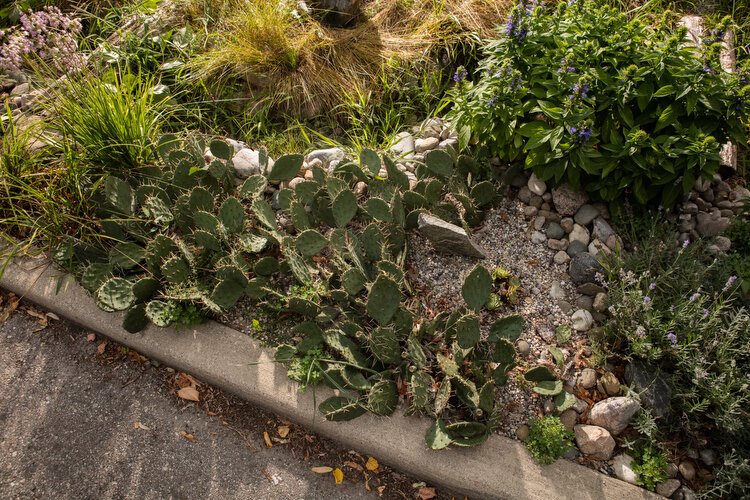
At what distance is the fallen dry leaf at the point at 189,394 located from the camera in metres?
2.78

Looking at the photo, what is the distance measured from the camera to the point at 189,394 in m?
2.79

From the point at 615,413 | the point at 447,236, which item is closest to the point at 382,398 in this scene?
the point at 447,236

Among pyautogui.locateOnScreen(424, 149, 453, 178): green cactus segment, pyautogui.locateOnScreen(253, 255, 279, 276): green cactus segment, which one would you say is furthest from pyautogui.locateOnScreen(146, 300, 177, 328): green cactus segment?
pyautogui.locateOnScreen(424, 149, 453, 178): green cactus segment

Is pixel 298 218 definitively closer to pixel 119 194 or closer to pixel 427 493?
pixel 119 194

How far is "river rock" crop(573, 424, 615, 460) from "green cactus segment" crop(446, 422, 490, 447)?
44cm

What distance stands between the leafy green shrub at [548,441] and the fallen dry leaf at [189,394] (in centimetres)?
167

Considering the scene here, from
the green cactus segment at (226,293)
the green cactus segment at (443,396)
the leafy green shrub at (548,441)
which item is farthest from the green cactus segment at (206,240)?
the leafy green shrub at (548,441)

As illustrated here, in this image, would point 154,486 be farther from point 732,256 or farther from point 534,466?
point 732,256

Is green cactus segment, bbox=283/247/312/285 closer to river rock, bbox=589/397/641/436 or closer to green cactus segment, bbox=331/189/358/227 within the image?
green cactus segment, bbox=331/189/358/227

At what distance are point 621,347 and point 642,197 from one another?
774 mm

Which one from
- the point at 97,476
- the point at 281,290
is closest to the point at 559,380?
the point at 281,290

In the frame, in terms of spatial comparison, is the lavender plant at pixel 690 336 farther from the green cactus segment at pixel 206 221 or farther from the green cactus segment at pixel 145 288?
the green cactus segment at pixel 145 288

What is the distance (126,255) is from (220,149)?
81 cm

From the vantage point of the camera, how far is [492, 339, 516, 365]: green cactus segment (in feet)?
7.82
